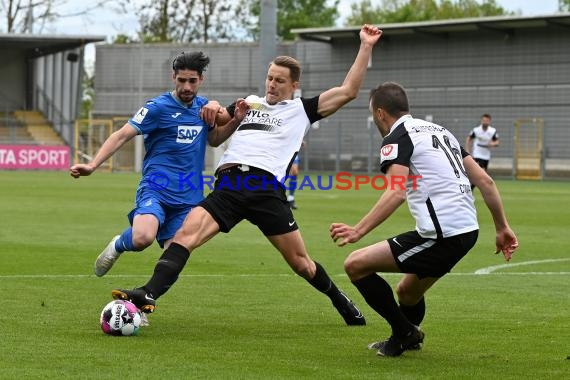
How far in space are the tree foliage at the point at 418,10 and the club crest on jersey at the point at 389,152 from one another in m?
83.0

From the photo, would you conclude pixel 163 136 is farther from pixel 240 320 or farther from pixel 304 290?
pixel 304 290

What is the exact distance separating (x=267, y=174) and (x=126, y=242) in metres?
1.22

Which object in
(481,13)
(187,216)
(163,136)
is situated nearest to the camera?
(187,216)

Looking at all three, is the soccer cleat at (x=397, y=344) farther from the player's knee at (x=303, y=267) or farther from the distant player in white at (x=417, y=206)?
the player's knee at (x=303, y=267)

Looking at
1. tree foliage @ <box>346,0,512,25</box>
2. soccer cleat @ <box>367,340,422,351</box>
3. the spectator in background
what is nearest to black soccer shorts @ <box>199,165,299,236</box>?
soccer cleat @ <box>367,340,422,351</box>

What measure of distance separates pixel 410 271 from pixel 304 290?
3685 mm

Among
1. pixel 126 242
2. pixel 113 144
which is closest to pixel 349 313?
pixel 126 242

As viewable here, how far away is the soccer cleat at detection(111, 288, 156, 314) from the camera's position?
7824mm

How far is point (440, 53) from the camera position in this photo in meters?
51.7

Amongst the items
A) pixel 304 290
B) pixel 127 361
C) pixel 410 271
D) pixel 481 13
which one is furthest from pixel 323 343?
pixel 481 13

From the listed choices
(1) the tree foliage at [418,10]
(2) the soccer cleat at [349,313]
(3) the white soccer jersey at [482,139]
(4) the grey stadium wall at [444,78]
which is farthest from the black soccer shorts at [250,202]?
(1) the tree foliage at [418,10]

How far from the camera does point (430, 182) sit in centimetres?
718

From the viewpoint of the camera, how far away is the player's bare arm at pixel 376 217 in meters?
6.86

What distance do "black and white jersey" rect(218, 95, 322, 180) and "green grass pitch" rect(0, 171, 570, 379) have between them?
1217 millimetres
